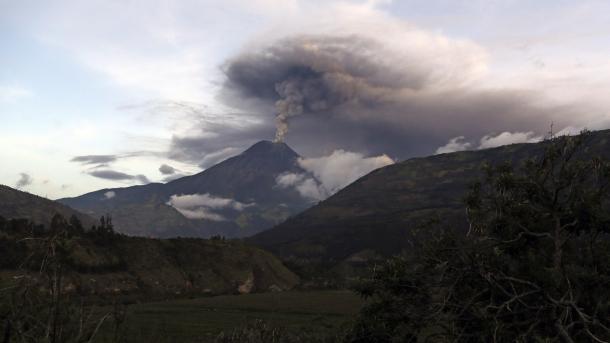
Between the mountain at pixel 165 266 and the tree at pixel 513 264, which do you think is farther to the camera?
the mountain at pixel 165 266

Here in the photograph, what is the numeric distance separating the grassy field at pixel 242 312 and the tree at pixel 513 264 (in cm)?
4389

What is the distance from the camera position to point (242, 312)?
338 feet

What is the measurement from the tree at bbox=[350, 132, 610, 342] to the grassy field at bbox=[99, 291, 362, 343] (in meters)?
43.9

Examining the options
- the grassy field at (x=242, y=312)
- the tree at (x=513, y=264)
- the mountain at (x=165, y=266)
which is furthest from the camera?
the mountain at (x=165, y=266)

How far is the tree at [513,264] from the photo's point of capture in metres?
20.0

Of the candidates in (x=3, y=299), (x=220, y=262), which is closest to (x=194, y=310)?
(x=220, y=262)

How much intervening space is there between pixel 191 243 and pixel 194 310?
221ft

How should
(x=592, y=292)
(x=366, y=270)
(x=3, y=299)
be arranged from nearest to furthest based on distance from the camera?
(x=3, y=299) < (x=592, y=292) < (x=366, y=270)

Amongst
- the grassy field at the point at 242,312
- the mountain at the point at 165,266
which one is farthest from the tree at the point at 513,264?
the mountain at the point at 165,266

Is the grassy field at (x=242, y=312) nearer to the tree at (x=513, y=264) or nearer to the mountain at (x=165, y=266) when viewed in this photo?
the mountain at (x=165, y=266)

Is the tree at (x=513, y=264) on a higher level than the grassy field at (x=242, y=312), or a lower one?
higher

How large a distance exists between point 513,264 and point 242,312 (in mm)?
87377

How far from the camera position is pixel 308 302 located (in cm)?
12644

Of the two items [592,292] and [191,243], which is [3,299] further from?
[191,243]
